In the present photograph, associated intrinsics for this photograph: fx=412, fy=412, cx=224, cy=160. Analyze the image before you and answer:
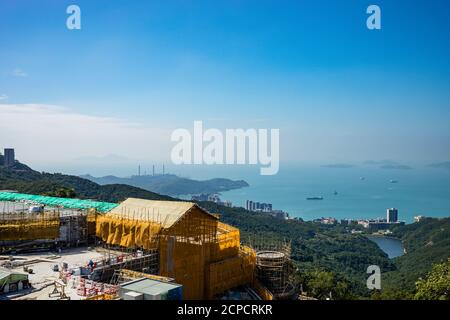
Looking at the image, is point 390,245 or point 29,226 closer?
point 29,226

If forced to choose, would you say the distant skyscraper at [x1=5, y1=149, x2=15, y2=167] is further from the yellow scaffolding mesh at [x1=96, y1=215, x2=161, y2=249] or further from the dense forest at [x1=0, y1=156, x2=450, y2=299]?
the yellow scaffolding mesh at [x1=96, y1=215, x2=161, y2=249]

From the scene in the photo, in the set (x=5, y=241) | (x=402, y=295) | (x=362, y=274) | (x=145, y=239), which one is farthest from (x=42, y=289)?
(x=362, y=274)

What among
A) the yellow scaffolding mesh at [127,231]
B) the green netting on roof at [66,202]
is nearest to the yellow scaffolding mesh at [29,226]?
the yellow scaffolding mesh at [127,231]

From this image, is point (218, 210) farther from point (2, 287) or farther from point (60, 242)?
point (2, 287)

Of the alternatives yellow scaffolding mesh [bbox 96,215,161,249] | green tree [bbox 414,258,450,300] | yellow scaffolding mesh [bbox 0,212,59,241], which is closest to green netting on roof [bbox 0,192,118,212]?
yellow scaffolding mesh [bbox 96,215,161,249]

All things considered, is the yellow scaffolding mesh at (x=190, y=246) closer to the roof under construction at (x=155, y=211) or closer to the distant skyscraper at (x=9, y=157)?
the roof under construction at (x=155, y=211)

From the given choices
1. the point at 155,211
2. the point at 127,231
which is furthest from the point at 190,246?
the point at 127,231

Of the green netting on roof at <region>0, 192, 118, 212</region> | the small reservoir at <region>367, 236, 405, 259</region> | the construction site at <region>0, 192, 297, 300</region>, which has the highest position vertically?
the green netting on roof at <region>0, 192, 118, 212</region>

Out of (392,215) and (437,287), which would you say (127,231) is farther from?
(392,215)
